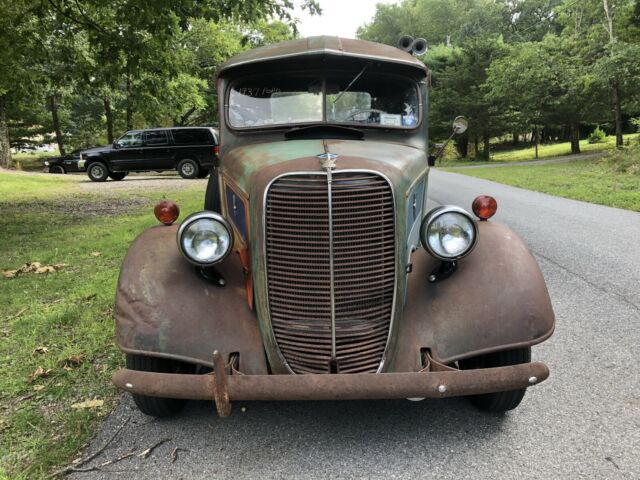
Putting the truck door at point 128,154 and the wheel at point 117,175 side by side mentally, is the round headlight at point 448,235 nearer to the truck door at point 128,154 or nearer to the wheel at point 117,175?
the truck door at point 128,154

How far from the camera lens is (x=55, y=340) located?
397 cm

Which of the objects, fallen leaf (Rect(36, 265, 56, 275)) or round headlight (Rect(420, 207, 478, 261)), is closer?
round headlight (Rect(420, 207, 478, 261))

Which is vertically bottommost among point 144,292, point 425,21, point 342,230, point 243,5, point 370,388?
point 370,388

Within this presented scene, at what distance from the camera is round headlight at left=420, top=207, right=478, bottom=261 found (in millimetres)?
2721

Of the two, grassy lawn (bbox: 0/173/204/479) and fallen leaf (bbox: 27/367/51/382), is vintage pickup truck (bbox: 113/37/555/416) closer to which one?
grassy lawn (bbox: 0/173/204/479)

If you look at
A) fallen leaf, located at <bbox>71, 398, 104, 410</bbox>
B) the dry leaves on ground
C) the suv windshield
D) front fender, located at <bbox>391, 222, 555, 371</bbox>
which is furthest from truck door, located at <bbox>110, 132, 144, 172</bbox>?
front fender, located at <bbox>391, 222, 555, 371</bbox>

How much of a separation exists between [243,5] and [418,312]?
682 cm

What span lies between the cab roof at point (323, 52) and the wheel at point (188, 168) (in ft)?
52.2

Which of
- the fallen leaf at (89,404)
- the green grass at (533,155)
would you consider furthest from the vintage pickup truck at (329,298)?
the green grass at (533,155)

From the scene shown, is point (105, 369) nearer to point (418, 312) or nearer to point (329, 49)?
point (418, 312)

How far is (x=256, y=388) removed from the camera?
224 centimetres

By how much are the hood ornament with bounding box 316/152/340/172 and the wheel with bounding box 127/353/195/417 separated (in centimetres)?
136

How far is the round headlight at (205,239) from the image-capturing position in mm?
2697

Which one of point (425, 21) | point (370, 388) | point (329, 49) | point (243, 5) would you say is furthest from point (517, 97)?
point (425, 21)
